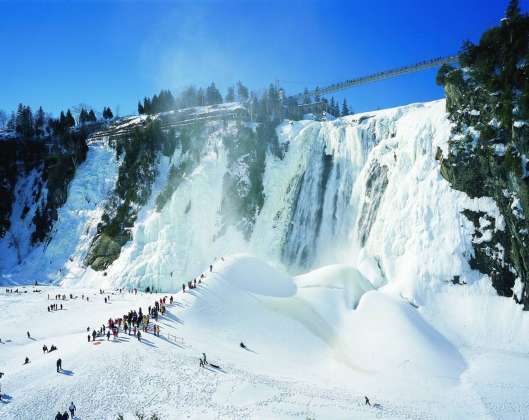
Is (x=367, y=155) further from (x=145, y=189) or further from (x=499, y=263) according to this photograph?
(x=145, y=189)

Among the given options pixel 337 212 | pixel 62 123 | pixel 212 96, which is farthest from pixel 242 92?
pixel 337 212

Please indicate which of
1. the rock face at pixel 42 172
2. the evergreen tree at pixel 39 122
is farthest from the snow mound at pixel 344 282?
the evergreen tree at pixel 39 122

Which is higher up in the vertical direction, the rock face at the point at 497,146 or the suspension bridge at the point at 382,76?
the suspension bridge at the point at 382,76

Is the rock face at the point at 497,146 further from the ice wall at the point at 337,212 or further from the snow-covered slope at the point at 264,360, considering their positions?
the snow-covered slope at the point at 264,360

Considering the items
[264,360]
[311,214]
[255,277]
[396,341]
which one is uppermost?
[311,214]

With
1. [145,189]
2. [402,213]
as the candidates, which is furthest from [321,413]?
[145,189]

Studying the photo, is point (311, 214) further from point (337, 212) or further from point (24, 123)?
point (24, 123)
